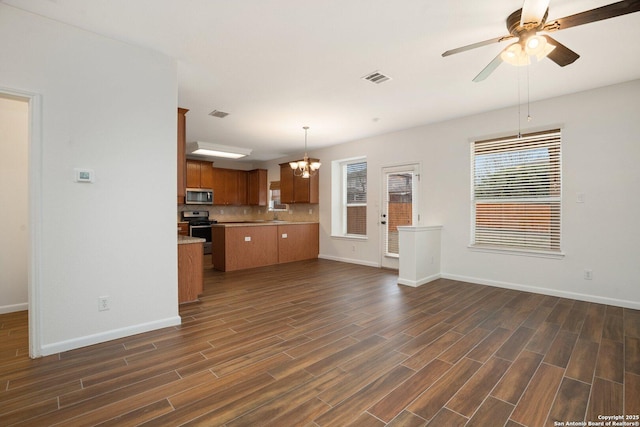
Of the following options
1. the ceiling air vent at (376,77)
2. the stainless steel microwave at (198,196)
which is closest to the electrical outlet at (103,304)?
the ceiling air vent at (376,77)

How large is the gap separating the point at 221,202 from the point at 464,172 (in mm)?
6617

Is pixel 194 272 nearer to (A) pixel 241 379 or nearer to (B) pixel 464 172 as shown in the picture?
(A) pixel 241 379

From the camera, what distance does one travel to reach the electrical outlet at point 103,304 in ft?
8.59

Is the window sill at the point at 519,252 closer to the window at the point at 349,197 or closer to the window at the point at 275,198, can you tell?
the window at the point at 349,197

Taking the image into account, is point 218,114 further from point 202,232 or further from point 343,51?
point 202,232

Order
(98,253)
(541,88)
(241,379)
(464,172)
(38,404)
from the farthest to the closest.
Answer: (464,172) → (541,88) → (98,253) → (241,379) → (38,404)

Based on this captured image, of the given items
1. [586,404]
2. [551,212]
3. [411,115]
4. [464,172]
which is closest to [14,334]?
[586,404]

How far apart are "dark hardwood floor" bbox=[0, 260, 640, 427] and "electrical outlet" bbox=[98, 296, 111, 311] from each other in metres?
0.32

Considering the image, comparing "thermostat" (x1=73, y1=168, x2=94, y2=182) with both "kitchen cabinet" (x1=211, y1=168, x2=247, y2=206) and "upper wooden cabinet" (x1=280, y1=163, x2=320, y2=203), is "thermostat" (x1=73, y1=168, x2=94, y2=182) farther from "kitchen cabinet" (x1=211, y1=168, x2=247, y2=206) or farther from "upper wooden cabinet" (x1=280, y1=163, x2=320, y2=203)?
"kitchen cabinet" (x1=211, y1=168, x2=247, y2=206)

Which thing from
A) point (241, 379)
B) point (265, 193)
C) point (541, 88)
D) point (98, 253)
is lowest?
point (241, 379)

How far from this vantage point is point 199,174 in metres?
8.12

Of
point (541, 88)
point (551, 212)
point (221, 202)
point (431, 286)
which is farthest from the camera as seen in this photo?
point (221, 202)

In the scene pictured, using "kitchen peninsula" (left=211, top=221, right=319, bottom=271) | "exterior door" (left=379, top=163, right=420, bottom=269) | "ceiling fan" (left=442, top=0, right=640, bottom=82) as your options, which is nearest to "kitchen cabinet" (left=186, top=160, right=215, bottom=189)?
"kitchen peninsula" (left=211, top=221, right=319, bottom=271)

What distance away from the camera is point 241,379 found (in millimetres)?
2053
